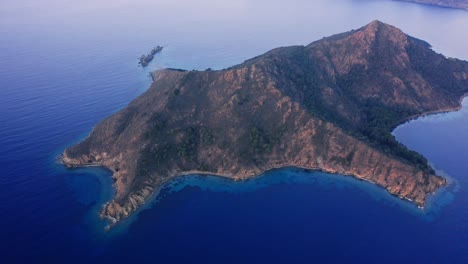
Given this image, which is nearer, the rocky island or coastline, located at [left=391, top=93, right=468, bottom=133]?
the rocky island

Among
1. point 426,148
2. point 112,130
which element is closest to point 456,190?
point 426,148

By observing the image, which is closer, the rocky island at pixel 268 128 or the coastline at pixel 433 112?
the rocky island at pixel 268 128

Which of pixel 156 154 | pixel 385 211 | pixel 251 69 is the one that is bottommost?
pixel 385 211

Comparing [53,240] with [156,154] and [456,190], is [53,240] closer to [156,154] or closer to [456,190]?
[156,154]

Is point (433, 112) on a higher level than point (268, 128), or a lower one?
lower

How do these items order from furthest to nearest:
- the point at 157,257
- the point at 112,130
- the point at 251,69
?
1. the point at 251,69
2. the point at 112,130
3. the point at 157,257

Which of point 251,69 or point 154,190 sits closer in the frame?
point 154,190

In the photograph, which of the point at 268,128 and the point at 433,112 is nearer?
the point at 268,128

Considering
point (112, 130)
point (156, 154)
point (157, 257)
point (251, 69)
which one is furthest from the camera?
point (251, 69)
